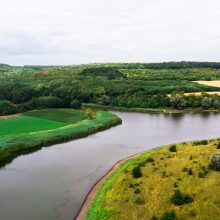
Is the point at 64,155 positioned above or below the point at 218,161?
below

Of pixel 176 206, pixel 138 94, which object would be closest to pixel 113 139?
pixel 176 206

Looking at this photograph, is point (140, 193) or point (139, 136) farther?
point (139, 136)

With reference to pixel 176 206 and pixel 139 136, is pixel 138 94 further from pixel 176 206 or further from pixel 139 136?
pixel 176 206

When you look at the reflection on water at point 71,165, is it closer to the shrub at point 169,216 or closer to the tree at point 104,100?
the shrub at point 169,216

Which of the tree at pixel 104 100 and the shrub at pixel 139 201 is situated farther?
the tree at pixel 104 100

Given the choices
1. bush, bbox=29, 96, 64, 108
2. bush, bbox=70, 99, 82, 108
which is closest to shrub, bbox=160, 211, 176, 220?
bush, bbox=29, 96, 64, 108

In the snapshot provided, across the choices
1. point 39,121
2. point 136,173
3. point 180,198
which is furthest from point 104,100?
point 180,198

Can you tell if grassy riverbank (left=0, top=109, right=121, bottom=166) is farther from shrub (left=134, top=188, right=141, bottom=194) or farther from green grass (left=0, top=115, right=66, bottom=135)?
shrub (left=134, top=188, right=141, bottom=194)

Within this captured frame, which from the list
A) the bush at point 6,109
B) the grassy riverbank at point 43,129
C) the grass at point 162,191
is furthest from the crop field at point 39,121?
the grass at point 162,191
